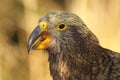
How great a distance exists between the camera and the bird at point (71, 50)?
4.57 metres

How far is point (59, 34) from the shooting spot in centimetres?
458

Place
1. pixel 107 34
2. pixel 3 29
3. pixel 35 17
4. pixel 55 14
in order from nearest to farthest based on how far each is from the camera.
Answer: pixel 55 14, pixel 107 34, pixel 35 17, pixel 3 29

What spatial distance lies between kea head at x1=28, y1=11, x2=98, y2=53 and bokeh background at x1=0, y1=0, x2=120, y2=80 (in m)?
2.15

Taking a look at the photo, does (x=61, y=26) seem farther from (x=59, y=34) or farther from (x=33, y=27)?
(x=33, y=27)

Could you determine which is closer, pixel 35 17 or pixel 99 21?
pixel 99 21

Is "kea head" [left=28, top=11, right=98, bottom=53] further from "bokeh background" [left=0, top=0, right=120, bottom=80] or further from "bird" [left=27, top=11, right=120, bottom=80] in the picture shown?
"bokeh background" [left=0, top=0, right=120, bottom=80]

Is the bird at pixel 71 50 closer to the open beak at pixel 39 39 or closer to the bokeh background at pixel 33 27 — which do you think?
the open beak at pixel 39 39

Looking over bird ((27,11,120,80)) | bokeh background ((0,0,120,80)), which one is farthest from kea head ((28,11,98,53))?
bokeh background ((0,0,120,80))

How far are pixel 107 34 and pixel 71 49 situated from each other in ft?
7.97

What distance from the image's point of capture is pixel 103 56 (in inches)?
183

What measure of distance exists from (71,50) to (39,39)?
24 centimetres

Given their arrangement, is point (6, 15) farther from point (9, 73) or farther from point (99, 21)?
point (99, 21)

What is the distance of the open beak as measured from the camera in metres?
4.56

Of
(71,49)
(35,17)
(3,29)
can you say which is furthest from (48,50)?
(3,29)
